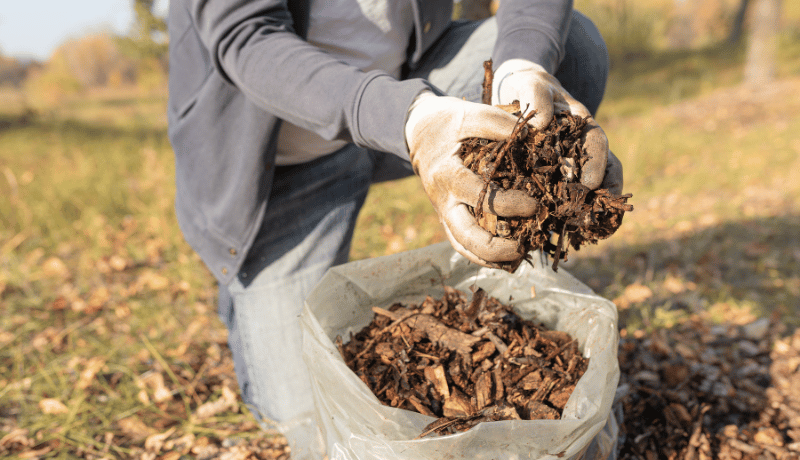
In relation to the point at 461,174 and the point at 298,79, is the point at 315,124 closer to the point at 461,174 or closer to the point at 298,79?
the point at 298,79

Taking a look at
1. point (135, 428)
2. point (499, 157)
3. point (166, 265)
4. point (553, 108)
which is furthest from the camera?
point (166, 265)

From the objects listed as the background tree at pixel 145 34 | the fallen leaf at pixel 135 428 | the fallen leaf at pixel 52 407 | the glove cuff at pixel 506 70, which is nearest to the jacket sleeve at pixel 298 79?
the glove cuff at pixel 506 70

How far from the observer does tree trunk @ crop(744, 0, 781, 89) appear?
660 cm

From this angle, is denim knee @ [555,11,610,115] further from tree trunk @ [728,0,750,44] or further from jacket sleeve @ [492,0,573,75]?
tree trunk @ [728,0,750,44]

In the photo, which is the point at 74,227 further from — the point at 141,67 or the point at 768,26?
the point at 768,26

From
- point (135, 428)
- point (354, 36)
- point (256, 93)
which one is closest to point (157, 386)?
point (135, 428)

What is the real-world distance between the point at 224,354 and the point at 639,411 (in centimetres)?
164

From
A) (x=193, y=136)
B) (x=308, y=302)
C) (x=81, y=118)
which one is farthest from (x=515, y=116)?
(x=81, y=118)

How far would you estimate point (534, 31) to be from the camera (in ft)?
4.63

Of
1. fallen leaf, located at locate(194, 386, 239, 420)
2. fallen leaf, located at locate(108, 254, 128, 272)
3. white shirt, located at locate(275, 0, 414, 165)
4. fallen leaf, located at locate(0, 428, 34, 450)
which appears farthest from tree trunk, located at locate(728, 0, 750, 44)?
fallen leaf, located at locate(0, 428, 34, 450)

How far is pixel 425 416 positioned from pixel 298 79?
0.85 meters

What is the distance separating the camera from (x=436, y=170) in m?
0.98

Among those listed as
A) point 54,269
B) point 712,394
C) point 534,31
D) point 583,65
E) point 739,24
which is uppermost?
point 534,31

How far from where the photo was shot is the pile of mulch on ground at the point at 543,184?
0.96 metres
